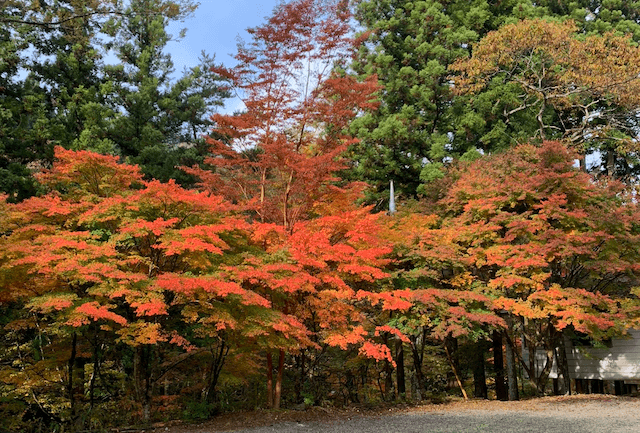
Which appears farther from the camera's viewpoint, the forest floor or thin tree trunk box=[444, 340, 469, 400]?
thin tree trunk box=[444, 340, 469, 400]

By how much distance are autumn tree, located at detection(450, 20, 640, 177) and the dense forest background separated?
0.09 meters

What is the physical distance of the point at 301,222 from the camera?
10.0 m

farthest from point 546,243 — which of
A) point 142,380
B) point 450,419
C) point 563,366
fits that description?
point 142,380

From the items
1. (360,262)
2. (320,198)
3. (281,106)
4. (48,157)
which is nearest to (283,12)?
(281,106)

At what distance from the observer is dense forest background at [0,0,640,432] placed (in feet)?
25.3

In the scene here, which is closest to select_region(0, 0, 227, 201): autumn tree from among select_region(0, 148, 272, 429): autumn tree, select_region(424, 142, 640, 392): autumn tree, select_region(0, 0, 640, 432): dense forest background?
select_region(0, 0, 640, 432): dense forest background

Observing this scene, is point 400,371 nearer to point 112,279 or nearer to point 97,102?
point 112,279

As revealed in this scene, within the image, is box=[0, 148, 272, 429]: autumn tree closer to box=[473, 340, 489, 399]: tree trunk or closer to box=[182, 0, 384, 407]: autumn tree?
box=[182, 0, 384, 407]: autumn tree

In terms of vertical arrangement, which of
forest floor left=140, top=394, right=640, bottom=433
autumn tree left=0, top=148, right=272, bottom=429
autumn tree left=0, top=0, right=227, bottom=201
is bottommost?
forest floor left=140, top=394, right=640, bottom=433

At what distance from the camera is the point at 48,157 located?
14438 mm

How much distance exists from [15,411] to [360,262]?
684cm

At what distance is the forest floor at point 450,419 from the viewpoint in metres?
7.16

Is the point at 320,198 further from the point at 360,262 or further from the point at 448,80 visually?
the point at 448,80

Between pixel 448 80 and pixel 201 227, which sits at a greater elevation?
pixel 448 80
